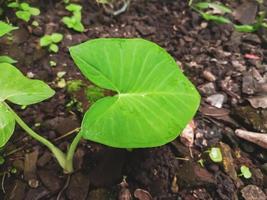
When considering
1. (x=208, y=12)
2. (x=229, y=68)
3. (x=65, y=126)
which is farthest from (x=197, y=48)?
(x=65, y=126)

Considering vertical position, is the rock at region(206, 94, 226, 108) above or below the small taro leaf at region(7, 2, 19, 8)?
below

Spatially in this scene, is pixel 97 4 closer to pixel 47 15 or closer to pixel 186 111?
pixel 47 15

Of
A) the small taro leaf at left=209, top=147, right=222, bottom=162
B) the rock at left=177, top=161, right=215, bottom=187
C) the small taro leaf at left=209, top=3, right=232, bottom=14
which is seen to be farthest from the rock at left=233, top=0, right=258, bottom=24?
the rock at left=177, top=161, right=215, bottom=187

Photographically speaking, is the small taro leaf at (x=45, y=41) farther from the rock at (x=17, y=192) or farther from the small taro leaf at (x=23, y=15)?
the rock at (x=17, y=192)

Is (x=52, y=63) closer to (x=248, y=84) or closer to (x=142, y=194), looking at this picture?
(x=142, y=194)

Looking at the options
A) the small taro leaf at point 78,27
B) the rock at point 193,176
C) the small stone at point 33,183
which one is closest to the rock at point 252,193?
the rock at point 193,176

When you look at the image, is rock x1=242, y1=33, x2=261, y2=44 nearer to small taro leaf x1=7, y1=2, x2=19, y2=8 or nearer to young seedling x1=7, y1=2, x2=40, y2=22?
young seedling x1=7, y1=2, x2=40, y2=22
